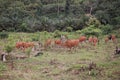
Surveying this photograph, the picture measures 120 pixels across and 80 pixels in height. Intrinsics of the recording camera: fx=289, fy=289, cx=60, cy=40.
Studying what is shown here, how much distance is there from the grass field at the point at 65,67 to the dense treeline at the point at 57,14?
1434 cm

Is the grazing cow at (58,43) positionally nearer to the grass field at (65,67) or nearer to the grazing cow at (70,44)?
the grazing cow at (70,44)

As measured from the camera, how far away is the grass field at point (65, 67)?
531 inches

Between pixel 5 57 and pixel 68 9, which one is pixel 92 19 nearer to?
pixel 68 9

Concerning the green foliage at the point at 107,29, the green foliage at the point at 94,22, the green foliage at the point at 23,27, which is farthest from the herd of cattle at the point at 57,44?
the green foliage at the point at 23,27

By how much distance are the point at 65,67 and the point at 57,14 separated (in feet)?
82.2

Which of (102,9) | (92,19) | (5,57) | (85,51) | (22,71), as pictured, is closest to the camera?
(22,71)

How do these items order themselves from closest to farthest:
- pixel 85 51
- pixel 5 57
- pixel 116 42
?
1. pixel 5 57
2. pixel 85 51
3. pixel 116 42

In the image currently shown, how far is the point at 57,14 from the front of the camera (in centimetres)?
3978

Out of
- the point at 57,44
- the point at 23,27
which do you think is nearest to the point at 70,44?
the point at 57,44

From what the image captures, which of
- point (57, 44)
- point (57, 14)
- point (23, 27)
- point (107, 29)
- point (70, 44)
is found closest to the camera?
point (70, 44)

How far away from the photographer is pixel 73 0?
4238 cm

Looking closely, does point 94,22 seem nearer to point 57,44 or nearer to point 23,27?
point 23,27

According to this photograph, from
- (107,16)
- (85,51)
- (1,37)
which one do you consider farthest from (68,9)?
(85,51)

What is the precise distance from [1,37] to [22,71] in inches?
543
